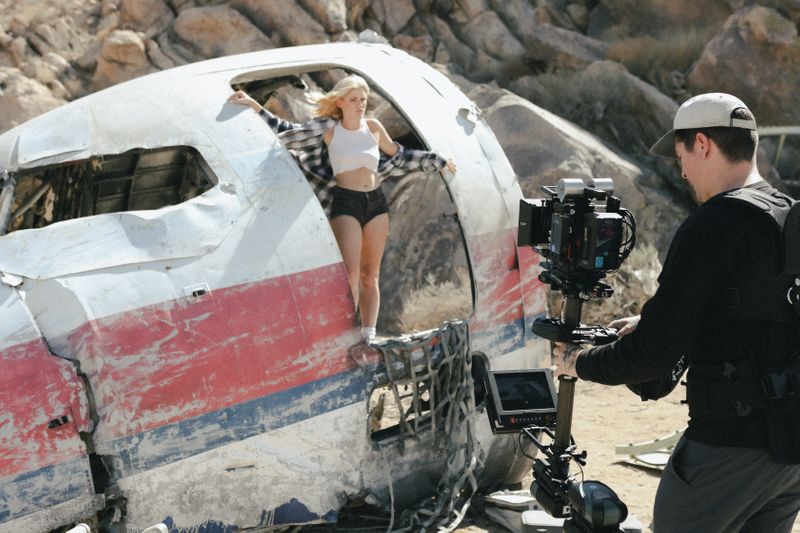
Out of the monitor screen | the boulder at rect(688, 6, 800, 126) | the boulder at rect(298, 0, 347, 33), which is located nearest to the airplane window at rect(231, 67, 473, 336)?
the boulder at rect(298, 0, 347, 33)

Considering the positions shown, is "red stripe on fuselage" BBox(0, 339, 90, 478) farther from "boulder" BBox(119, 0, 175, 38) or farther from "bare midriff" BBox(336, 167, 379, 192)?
"boulder" BBox(119, 0, 175, 38)

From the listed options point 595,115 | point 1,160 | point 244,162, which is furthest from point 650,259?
point 1,160

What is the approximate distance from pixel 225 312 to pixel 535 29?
13.1m

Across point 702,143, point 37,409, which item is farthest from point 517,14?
point 702,143

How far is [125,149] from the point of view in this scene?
5.23 meters

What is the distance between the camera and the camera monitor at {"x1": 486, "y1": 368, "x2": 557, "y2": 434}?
189 inches

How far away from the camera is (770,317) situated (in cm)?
338

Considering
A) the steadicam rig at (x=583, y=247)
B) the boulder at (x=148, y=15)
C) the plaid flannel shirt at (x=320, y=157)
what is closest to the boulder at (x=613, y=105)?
the boulder at (x=148, y=15)

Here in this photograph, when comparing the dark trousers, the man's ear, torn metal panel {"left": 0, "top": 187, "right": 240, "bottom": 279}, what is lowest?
the dark trousers

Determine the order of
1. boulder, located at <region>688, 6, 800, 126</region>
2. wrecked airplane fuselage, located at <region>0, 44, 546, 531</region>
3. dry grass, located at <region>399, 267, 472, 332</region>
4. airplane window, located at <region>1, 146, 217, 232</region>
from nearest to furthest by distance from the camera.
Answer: wrecked airplane fuselage, located at <region>0, 44, 546, 531</region>, airplane window, located at <region>1, 146, 217, 232</region>, dry grass, located at <region>399, 267, 472, 332</region>, boulder, located at <region>688, 6, 800, 126</region>

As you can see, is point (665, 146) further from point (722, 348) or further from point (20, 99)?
point (20, 99)

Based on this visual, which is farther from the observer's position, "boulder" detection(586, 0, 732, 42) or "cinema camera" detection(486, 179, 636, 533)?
"boulder" detection(586, 0, 732, 42)

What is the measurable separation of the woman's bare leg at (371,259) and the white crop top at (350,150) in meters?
0.37

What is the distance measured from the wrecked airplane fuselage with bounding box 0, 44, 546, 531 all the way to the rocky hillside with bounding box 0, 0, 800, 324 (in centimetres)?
596
